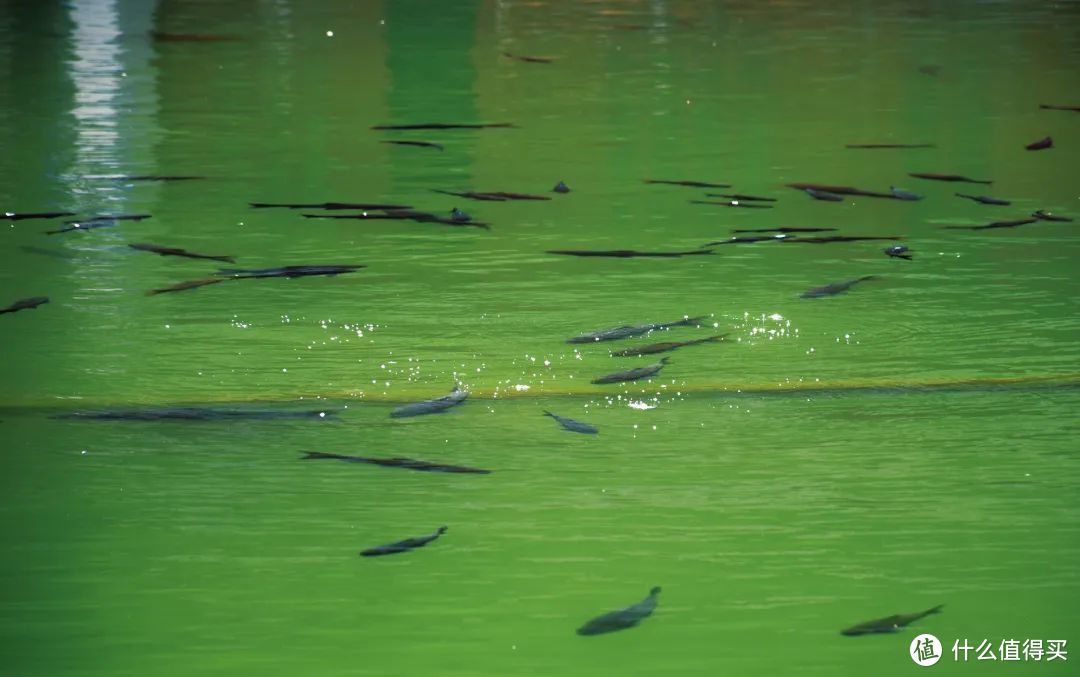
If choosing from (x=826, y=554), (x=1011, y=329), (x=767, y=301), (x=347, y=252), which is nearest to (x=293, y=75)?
(x=347, y=252)

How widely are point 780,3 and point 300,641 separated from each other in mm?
4129

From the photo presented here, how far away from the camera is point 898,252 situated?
6.86 ft

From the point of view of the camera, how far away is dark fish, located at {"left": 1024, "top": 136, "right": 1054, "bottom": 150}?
266cm

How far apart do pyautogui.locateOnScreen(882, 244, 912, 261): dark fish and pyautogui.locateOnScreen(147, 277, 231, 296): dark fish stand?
900 mm

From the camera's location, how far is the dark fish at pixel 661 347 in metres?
1.69

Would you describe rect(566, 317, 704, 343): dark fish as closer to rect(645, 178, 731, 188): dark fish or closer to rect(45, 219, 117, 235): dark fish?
rect(645, 178, 731, 188): dark fish

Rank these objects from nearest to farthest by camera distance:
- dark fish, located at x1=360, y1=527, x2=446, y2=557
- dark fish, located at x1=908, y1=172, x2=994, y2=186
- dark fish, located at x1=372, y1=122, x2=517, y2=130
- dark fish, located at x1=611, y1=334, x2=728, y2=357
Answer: dark fish, located at x1=360, y1=527, x2=446, y2=557 → dark fish, located at x1=611, y1=334, x2=728, y2=357 → dark fish, located at x1=908, y1=172, x2=994, y2=186 → dark fish, located at x1=372, y1=122, x2=517, y2=130

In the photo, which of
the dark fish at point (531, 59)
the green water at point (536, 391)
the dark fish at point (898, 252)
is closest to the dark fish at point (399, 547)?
the green water at point (536, 391)

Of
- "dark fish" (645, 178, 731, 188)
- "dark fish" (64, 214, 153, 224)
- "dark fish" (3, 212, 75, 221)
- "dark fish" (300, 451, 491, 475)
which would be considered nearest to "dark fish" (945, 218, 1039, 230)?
"dark fish" (645, 178, 731, 188)

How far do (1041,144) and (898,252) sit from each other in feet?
2.43

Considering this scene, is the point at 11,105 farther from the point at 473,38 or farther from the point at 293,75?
the point at 473,38

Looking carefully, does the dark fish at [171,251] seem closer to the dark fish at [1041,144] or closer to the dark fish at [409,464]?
the dark fish at [409,464]

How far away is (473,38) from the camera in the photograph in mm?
4117

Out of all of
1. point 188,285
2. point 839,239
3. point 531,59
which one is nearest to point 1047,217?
point 839,239
